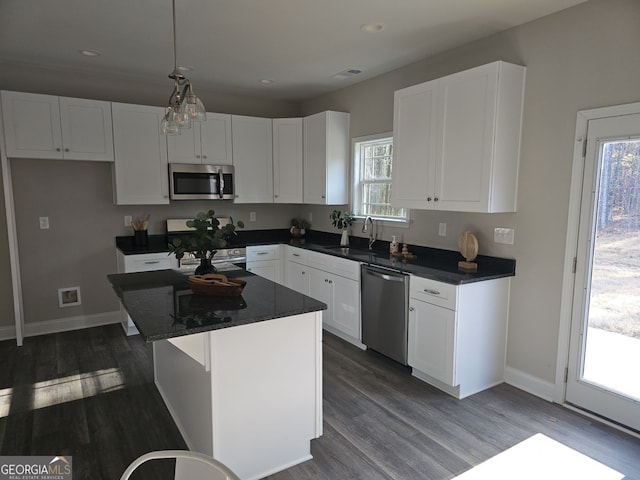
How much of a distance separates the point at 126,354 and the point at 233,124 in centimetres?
274

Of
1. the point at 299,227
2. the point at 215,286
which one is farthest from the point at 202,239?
the point at 299,227

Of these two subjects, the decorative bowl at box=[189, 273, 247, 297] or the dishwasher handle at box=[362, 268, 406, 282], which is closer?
the decorative bowl at box=[189, 273, 247, 297]

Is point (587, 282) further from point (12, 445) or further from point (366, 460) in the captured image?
point (12, 445)

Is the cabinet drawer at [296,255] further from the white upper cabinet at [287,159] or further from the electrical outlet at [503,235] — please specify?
the electrical outlet at [503,235]

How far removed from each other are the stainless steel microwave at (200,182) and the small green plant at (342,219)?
125 cm

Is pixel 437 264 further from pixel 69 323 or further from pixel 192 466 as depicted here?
pixel 69 323

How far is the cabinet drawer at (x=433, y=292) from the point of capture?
113 inches

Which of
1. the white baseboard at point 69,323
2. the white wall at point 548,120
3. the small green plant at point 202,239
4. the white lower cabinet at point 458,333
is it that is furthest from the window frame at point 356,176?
the white baseboard at point 69,323

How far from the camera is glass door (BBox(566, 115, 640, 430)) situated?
247 cm

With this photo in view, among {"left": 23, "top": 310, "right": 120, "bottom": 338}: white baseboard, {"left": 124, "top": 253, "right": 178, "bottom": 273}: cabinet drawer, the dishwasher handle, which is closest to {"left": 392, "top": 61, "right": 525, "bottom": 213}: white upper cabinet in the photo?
the dishwasher handle

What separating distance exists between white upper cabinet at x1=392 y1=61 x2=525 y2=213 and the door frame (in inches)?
15.6

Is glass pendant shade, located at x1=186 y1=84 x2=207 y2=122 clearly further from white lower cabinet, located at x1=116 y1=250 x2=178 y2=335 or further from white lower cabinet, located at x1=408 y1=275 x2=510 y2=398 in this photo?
white lower cabinet, located at x1=116 y1=250 x2=178 y2=335

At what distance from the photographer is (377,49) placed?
344 cm

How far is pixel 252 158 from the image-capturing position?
4.99 meters
